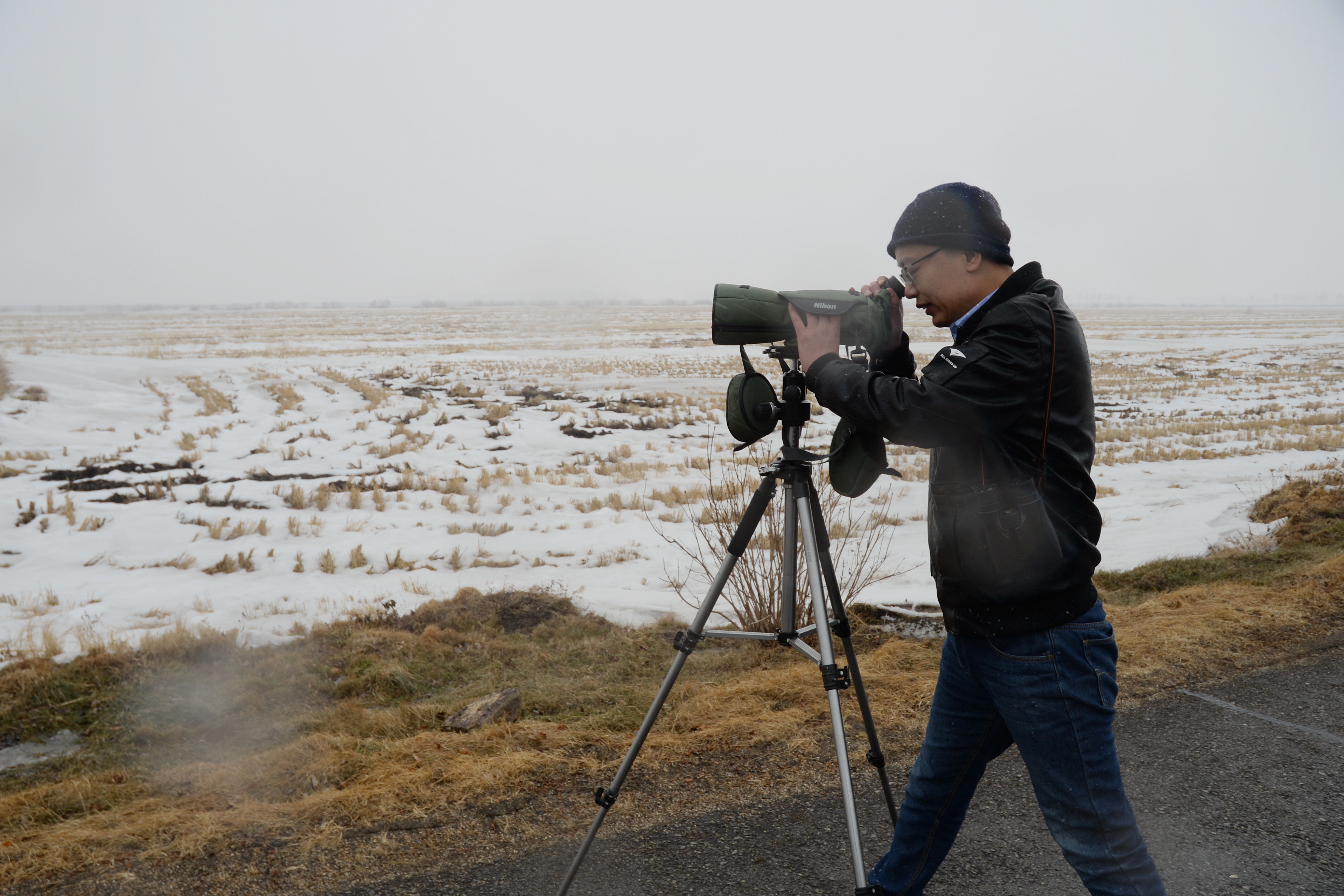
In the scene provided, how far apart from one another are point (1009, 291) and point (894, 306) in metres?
0.37

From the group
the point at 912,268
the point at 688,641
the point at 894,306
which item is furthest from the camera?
the point at 688,641

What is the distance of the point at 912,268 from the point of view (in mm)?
1982

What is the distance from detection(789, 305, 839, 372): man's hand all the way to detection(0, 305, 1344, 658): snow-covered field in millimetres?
3607

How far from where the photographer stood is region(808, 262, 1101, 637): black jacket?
1.73 meters

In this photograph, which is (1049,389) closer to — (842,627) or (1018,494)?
(1018,494)

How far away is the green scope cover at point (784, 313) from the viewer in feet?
6.88

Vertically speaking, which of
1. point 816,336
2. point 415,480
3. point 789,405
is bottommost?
point 415,480

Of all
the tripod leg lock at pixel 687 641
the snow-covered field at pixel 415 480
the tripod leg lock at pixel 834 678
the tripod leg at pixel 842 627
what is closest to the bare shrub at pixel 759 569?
the snow-covered field at pixel 415 480

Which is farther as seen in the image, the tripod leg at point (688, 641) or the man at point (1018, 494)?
the tripod leg at point (688, 641)

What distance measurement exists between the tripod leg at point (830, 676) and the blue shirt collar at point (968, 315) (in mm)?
755

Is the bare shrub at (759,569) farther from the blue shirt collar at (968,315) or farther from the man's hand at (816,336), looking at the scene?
the blue shirt collar at (968,315)

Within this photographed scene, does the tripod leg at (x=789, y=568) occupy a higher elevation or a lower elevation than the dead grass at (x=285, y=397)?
higher

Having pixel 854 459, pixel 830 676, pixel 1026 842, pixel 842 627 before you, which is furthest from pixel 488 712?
pixel 854 459

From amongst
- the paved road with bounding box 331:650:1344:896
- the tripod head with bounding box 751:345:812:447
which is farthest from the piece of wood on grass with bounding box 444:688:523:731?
the tripod head with bounding box 751:345:812:447
